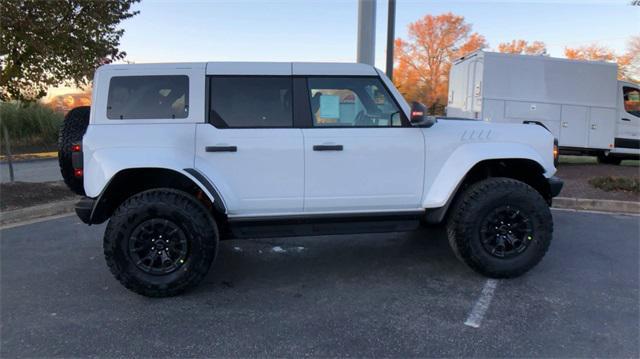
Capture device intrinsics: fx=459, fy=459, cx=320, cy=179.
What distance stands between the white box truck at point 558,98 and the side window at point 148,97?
32.9ft

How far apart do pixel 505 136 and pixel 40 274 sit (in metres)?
4.60

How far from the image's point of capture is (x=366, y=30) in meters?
8.73

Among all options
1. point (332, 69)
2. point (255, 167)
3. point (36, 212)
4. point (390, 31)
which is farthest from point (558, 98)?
point (36, 212)

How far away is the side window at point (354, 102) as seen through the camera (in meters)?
4.12

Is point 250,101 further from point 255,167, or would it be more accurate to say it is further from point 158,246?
point 158,246

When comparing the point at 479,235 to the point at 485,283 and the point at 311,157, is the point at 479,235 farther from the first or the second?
the point at 311,157

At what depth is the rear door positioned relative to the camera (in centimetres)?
390

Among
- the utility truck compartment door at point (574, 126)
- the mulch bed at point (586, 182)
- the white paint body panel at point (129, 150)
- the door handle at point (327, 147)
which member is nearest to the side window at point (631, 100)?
the utility truck compartment door at point (574, 126)

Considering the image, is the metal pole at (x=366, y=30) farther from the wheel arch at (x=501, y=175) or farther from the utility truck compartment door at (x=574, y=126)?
the utility truck compartment door at (x=574, y=126)

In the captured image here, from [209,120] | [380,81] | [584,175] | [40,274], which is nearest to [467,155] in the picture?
[380,81]

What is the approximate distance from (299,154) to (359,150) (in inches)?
20.9

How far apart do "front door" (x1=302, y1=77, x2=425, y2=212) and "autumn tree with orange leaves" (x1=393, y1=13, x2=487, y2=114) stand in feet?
130

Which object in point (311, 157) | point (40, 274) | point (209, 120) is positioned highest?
point (209, 120)

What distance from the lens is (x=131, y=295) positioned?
3.89 metres
